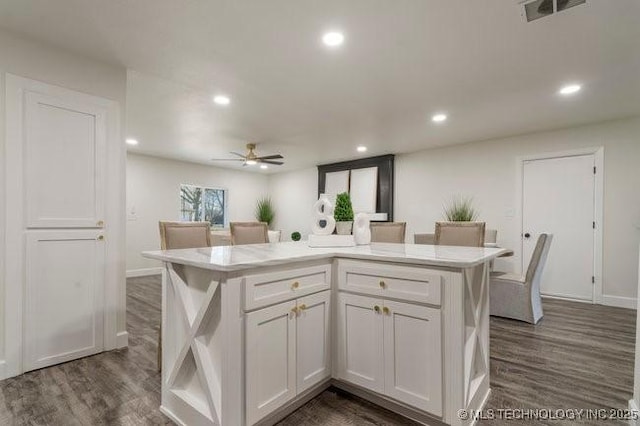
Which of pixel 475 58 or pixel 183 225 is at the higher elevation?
pixel 475 58

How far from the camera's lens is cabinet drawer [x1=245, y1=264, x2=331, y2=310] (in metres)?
1.38

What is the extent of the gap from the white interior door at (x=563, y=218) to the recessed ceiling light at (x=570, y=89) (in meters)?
1.56

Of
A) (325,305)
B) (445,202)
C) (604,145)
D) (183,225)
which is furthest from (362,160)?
(325,305)

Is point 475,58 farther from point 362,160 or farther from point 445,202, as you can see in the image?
point 362,160

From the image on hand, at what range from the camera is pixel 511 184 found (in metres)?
4.72

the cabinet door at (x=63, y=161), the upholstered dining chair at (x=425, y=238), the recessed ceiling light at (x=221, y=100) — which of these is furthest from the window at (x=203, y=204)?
the upholstered dining chair at (x=425, y=238)

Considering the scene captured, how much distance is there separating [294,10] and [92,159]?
77.3 inches

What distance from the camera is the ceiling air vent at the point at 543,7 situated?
1804 millimetres

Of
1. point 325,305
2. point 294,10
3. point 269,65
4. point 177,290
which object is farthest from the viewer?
point 269,65

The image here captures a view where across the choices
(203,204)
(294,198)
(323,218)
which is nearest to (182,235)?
(323,218)

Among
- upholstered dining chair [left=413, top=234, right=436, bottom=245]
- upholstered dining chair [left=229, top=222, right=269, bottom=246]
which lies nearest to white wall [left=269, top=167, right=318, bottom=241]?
upholstered dining chair [left=413, top=234, right=436, bottom=245]

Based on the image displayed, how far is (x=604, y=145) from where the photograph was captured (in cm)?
401

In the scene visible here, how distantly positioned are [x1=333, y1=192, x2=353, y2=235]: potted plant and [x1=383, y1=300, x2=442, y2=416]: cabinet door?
69cm

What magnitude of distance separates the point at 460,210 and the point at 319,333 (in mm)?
4163
